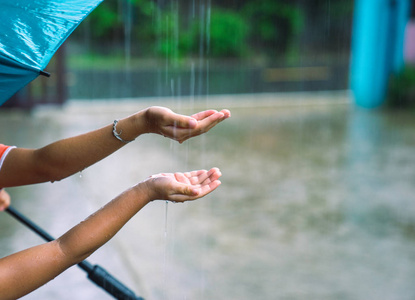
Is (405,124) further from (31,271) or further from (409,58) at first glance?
(31,271)

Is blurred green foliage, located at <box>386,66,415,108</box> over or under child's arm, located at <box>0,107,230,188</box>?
under

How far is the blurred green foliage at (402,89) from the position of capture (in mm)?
10172

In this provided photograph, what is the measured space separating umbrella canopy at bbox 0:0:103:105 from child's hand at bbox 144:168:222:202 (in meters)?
0.48

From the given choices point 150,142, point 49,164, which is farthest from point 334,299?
point 150,142

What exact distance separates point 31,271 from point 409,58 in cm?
1160

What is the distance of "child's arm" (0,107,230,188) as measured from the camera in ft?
5.34

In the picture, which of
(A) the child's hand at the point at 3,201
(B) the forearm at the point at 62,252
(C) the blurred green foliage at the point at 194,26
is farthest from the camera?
(C) the blurred green foliage at the point at 194,26

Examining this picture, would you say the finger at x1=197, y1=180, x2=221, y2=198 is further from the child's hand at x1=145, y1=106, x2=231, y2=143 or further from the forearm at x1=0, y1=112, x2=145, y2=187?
the forearm at x1=0, y1=112, x2=145, y2=187

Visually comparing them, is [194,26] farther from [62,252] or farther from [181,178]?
[62,252]

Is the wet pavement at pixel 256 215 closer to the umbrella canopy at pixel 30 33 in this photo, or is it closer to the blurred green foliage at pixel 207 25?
the umbrella canopy at pixel 30 33

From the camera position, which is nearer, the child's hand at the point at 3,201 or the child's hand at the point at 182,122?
the child's hand at the point at 182,122

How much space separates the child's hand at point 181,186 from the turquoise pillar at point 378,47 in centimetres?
923

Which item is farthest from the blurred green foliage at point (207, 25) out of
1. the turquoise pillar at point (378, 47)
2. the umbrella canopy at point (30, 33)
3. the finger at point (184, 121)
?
the finger at point (184, 121)

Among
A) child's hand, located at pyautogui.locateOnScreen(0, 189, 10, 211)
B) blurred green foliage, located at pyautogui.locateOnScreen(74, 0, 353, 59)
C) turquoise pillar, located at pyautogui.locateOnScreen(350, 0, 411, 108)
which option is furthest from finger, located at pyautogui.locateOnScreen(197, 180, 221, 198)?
blurred green foliage, located at pyautogui.locateOnScreen(74, 0, 353, 59)
